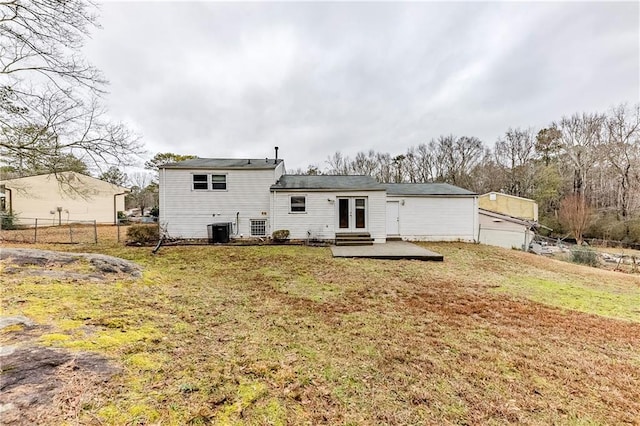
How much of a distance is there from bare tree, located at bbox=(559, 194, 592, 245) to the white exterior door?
1899cm

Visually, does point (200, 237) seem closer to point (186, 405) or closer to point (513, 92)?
point (186, 405)

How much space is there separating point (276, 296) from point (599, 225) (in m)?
31.7

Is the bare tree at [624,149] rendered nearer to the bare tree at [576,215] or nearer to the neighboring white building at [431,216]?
the bare tree at [576,215]

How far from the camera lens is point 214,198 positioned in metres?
13.9

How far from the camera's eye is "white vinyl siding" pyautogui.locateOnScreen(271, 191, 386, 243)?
44.8ft

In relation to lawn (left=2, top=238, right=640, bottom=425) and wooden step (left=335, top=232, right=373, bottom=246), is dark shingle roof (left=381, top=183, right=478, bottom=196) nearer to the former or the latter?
wooden step (left=335, top=232, right=373, bottom=246)

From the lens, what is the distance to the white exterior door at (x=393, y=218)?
1525 centimetres

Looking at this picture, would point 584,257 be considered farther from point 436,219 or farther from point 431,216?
point 431,216

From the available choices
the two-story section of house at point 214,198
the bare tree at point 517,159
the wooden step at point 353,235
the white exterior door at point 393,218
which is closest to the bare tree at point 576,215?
the bare tree at point 517,159

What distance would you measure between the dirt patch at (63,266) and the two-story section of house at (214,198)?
7.60 m

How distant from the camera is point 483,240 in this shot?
16.1 m

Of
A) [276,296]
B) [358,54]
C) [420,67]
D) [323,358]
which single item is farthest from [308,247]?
[420,67]

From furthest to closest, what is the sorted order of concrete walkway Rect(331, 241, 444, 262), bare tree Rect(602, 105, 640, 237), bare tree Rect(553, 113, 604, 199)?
bare tree Rect(553, 113, 604, 199)
bare tree Rect(602, 105, 640, 237)
concrete walkway Rect(331, 241, 444, 262)

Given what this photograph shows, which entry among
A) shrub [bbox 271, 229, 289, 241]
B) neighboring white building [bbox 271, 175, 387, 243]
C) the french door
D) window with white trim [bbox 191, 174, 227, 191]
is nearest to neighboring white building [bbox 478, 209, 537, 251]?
neighboring white building [bbox 271, 175, 387, 243]
